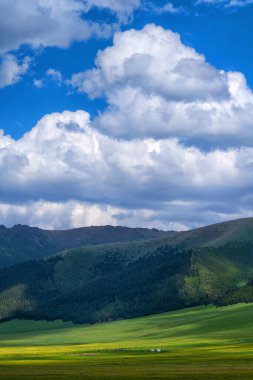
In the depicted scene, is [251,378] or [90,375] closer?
[251,378]

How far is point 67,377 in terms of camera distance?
9500cm

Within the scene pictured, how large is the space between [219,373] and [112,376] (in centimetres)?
1698

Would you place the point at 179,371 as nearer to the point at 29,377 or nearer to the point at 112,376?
the point at 112,376

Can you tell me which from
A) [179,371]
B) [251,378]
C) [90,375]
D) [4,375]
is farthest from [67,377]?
[251,378]

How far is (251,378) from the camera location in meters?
86.1

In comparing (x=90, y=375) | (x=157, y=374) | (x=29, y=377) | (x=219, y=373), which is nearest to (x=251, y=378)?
(x=219, y=373)

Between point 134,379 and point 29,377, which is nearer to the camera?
point 134,379

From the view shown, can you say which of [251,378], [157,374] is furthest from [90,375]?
[251,378]

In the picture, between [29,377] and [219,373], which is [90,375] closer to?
[29,377]

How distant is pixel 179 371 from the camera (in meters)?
102

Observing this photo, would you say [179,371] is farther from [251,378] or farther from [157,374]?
[251,378]

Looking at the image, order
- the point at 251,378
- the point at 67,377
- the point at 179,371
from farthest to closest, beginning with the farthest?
the point at 179,371 < the point at 67,377 < the point at 251,378

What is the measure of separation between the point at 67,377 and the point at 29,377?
19.7 ft

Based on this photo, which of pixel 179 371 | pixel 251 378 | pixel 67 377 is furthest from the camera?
pixel 179 371
